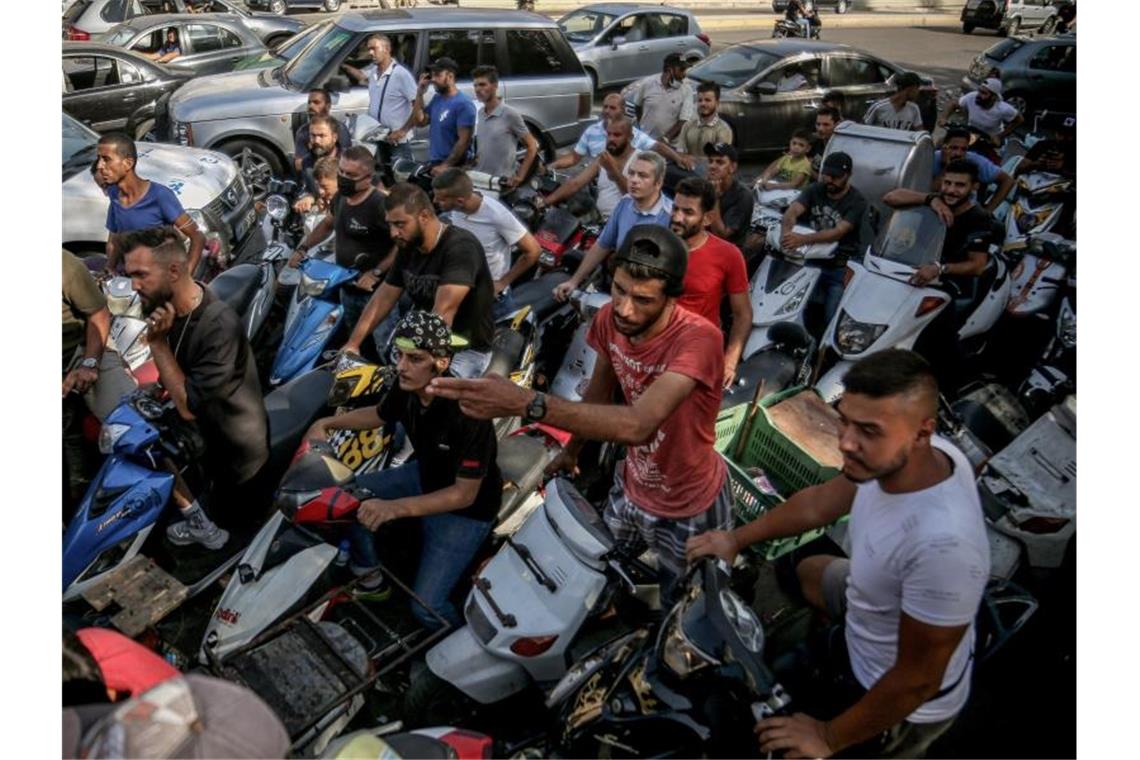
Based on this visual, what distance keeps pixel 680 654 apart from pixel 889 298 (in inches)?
155

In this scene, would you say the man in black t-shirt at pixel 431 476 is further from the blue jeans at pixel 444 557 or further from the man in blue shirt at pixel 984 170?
the man in blue shirt at pixel 984 170

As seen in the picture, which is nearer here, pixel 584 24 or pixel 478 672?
pixel 478 672

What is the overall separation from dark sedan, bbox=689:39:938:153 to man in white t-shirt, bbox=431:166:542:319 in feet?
22.4

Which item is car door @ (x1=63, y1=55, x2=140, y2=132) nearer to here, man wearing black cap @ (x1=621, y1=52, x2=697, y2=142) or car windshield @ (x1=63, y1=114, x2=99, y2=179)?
car windshield @ (x1=63, y1=114, x2=99, y2=179)

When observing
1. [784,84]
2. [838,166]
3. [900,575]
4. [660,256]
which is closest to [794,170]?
[838,166]

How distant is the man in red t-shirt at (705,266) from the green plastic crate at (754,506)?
54cm

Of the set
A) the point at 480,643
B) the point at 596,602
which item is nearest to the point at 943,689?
the point at 596,602

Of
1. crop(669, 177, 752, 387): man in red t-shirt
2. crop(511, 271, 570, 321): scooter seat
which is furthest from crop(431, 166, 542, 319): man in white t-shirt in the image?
crop(669, 177, 752, 387): man in red t-shirt

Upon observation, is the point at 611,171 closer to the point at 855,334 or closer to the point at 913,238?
the point at 913,238

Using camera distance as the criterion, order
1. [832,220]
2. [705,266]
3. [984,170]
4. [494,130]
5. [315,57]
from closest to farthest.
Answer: [705,266] < [832,220] < [984,170] < [494,130] < [315,57]

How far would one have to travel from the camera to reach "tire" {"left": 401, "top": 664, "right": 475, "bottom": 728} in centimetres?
342

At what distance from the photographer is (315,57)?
1095 centimetres

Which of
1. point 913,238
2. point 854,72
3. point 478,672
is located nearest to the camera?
point 478,672

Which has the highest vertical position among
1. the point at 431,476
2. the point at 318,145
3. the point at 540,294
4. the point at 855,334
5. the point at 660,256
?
the point at 660,256
